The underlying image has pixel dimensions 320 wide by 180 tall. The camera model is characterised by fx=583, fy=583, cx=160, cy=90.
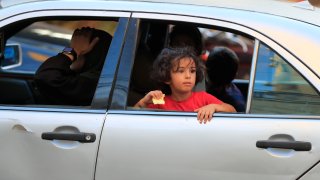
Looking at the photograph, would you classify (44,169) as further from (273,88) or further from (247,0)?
(247,0)

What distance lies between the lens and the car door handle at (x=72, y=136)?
2.77 m

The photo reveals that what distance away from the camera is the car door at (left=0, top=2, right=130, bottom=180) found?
9.16 feet

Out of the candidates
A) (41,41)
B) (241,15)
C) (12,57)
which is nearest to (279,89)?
(241,15)

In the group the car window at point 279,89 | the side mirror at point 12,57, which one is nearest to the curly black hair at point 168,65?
the car window at point 279,89

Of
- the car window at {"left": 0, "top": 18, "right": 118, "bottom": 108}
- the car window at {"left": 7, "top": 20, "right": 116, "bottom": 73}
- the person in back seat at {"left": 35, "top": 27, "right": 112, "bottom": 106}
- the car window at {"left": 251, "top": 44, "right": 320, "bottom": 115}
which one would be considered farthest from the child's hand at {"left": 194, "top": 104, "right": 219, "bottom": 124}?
the car window at {"left": 7, "top": 20, "right": 116, "bottom": 73}

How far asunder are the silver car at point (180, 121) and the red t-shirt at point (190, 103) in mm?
187

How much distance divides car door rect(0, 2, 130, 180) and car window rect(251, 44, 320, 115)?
717 mm

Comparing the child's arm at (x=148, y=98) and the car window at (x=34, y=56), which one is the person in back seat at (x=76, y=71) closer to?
the car window at (x=34, y=56)

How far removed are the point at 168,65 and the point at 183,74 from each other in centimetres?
9

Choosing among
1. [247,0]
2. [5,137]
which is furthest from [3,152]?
[247,0]

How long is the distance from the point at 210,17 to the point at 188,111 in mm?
474

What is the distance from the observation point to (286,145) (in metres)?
2.59

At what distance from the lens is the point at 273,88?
2.76 meters

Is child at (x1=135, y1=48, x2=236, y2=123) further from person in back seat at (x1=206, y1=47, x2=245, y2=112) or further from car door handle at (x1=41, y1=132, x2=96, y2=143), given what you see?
person in back seat at (x1=206, y1=47, x2=245, y2=112)
